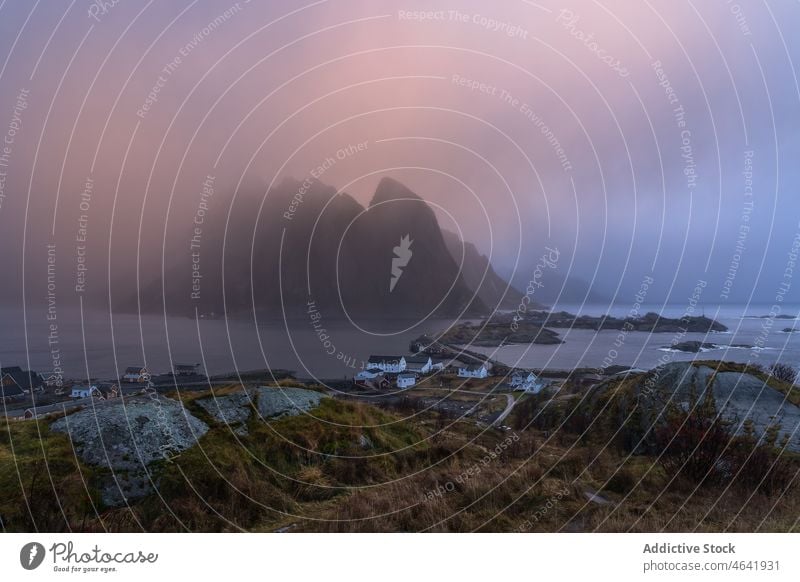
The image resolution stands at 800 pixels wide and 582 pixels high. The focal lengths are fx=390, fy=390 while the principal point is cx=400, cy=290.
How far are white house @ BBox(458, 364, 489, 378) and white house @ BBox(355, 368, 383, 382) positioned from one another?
11.5ft

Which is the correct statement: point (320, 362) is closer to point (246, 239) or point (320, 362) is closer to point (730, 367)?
point (246, 239)

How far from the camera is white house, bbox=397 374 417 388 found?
13805 mm

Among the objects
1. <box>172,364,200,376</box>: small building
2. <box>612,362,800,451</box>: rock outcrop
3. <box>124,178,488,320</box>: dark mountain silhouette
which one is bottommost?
<box>172,364,200,376</box>: small building

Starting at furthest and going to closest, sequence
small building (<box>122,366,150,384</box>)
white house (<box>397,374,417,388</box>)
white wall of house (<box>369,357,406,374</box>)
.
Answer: white wall of house (<box>369,357,406,374</box>) → white house (<box>397,374,417,388</box>) → small building (<box>122,366,150,384</box>)

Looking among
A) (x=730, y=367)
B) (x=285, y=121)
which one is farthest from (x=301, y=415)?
(x=730, y=367)

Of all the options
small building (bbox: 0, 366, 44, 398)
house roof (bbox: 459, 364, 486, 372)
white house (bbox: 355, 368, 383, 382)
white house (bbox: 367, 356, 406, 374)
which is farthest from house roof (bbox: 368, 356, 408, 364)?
small building (bbox: 0, 366, 44, 398)

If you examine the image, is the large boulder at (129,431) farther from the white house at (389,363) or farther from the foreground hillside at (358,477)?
the white house at (389,363)

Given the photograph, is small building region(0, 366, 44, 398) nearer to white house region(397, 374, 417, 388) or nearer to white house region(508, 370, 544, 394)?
white house region(397, 374, 417, 388)

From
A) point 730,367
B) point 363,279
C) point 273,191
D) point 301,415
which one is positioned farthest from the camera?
point 363,279

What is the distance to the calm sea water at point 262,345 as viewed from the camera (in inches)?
488

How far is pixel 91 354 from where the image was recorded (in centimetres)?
1529

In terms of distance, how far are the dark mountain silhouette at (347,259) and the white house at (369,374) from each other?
194cm

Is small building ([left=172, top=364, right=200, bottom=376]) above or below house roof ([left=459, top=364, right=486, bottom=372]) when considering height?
below
